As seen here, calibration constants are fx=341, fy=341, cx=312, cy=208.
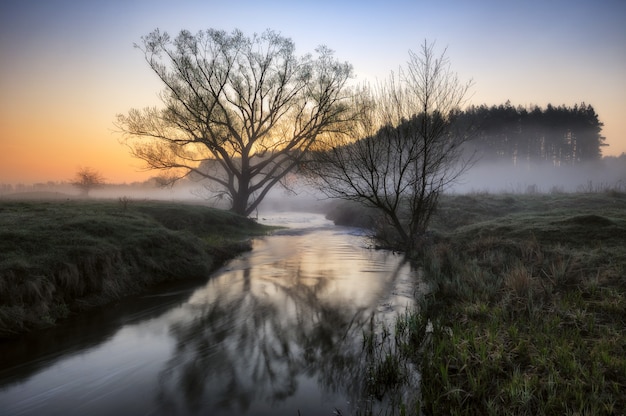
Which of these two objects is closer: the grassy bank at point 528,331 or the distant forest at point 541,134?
the grassy bank at point 528,331

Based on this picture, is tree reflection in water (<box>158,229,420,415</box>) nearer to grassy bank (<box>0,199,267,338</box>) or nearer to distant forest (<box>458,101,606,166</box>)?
grassy bank (<box>0,199,267,338</box>)

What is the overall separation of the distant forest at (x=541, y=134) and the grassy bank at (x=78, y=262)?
215 ft

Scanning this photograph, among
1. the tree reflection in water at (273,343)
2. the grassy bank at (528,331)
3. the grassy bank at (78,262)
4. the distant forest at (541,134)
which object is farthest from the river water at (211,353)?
the distant forest at (541,134)

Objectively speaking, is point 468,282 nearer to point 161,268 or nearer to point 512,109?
point 161,268

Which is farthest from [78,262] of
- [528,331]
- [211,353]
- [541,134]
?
[541,134]

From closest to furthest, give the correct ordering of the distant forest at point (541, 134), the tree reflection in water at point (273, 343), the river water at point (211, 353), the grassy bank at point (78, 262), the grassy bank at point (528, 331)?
the grassy bank at point (528, 331), the river water at point (211, 353), the tree reflection in water at point (273, 343), the grassy bank at point (78, 262), the distant forest at point (541, 134)

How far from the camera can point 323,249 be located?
19906 millimetres

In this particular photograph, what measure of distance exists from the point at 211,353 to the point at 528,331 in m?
5.96

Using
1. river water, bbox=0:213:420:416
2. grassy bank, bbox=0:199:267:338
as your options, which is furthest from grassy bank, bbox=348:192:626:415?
grassy bank, bbox=0:199:267:338

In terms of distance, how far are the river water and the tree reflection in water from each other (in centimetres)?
2

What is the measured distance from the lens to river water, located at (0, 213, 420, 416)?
5109 millimetres

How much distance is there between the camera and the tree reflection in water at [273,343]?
17.1ft

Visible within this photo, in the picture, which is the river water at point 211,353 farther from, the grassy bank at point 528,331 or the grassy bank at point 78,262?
the grassy bank at point 528,331

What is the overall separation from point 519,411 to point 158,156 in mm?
29083
